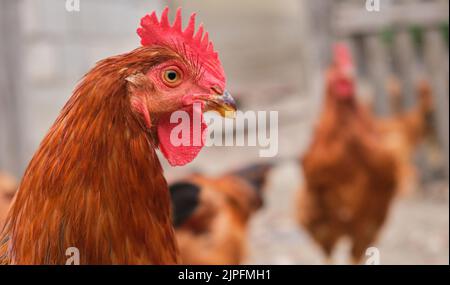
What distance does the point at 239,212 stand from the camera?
9.19ft

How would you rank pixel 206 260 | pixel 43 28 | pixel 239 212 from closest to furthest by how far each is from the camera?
pixel 206 260 < pixel 239 212 < pixel 43 28

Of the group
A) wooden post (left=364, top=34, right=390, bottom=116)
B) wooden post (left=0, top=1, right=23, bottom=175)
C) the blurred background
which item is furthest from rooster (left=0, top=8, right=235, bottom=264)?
wooden post (left=364, top=34, right=390, bottom=116)

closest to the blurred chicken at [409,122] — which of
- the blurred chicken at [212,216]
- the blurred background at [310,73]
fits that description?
the blurred background at [310,73]

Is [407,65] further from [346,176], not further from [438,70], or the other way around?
[346,176]

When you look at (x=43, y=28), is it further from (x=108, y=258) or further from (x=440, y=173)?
(x=440, y=173)

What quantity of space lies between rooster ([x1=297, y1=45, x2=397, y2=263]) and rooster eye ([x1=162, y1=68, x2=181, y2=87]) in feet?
7.35

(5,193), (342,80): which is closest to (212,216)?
(5,193)

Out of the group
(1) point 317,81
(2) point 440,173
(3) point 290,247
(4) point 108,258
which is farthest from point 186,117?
(2) point 440,173

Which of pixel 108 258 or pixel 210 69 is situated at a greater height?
pixel 210 69

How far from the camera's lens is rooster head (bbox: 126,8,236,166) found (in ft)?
3.74

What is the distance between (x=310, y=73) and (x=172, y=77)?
411cm

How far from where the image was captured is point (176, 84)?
1176 mm

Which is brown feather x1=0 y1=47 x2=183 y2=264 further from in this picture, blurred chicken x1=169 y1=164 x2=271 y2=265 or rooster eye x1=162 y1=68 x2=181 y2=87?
blurred chicken x1=169 y1=164 x2=271 y2=265
